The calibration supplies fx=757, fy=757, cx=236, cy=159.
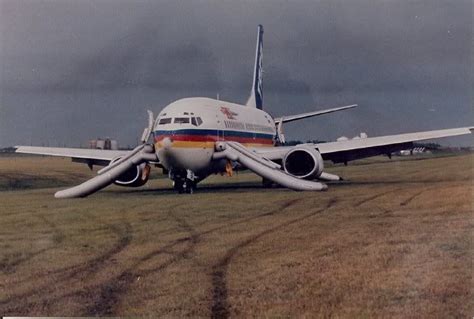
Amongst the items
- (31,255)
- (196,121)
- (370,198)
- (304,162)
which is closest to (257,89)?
(304,162)

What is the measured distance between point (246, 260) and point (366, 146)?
63.7 ft

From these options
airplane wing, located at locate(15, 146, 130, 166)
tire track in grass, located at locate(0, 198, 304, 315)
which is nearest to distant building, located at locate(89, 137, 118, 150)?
airplane wing, located at locate(15, 146, 130, 166)

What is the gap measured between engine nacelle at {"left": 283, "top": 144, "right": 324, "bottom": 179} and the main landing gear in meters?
4.17

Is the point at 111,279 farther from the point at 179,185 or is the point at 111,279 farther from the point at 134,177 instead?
the point at 134,177

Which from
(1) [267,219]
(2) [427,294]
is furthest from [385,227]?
(2) [427,294]

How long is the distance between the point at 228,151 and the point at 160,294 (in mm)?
18858

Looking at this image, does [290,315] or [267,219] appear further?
[267,219]

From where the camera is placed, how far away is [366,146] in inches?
1221

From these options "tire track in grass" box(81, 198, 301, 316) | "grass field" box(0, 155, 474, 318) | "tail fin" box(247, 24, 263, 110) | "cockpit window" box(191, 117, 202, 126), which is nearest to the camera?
"grass field" box(0, 155, 474, 318)

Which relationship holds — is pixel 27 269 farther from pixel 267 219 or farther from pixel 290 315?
pixel 267 219

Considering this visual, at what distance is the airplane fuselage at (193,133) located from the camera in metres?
27.0

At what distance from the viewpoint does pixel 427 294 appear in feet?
33.2

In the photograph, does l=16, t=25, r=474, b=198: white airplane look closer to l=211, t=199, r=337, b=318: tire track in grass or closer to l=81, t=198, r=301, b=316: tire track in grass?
l=211, t=199, r=337, b=318: tire track in grass

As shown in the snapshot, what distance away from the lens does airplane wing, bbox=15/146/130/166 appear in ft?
104
